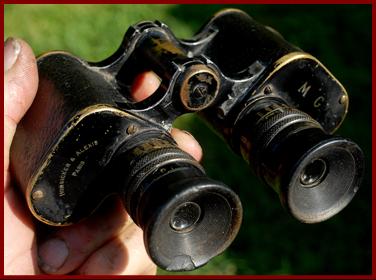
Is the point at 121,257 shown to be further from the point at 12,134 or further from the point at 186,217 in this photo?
the point at 12,134

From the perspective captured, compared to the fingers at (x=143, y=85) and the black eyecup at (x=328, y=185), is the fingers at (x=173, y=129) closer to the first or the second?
the fingers at (x=143, y=85)

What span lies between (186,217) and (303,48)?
2104 mm

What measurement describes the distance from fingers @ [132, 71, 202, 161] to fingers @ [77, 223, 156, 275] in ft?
1.00

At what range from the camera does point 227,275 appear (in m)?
2.55

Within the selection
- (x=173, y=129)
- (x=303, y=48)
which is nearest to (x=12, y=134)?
(x=173, y=129)

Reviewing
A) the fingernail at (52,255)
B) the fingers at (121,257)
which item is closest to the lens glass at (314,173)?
the fingers at (121,257)

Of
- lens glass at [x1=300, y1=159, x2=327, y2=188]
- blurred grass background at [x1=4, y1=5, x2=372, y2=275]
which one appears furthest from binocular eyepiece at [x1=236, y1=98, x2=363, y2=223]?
blurred grass background at [x1=4, y1=5, x2=372, y2=275]

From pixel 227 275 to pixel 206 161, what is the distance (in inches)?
24.7

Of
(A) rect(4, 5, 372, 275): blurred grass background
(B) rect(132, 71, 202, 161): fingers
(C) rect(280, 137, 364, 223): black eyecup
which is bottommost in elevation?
(A) rect(4, 5, 372, 275): blurred grass background

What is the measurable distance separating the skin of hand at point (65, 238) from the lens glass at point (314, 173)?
369 millimetres

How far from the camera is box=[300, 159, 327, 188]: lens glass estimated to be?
184 centimetres

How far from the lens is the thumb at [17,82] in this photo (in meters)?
1.76

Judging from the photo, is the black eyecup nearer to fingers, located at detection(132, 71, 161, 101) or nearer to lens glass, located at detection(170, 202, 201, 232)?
lens glass, located at detection(170, 202, 201, 232)

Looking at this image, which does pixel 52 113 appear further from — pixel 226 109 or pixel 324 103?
pixel 324 103
